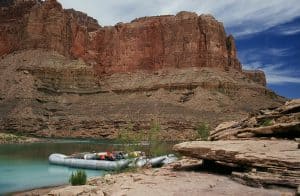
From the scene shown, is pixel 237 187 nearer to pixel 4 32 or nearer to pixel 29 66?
pixel 29 66

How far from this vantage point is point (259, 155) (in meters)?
15.7

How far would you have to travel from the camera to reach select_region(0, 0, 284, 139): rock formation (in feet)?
316

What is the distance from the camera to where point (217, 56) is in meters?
124

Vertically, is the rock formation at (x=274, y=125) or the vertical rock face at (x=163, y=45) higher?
the vertical rock face at (x=163, y=45)

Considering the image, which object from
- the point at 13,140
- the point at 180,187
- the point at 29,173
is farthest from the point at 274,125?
the point at 13,140

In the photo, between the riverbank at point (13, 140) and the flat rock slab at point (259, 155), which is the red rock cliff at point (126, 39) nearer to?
the riverbank at point (13, 140)

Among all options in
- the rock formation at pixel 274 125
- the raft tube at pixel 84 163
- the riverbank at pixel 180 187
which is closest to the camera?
the riverbank at pixel 180 187

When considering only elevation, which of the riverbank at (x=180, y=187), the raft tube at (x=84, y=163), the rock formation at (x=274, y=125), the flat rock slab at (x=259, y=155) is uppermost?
the rock formation at (x=274, y=125)

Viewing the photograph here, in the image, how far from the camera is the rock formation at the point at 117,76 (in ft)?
316

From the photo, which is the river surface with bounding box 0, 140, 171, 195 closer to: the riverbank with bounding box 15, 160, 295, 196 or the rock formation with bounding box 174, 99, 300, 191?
the riverbank with bounding box 15, 160, 295, 196

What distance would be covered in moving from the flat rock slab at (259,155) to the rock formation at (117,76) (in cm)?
6337

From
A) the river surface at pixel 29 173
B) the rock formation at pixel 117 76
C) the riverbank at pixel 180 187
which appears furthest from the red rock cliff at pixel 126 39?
the riverbank at pixel 180 187

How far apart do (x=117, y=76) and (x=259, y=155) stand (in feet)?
376

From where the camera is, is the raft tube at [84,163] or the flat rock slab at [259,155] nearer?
the flat rock slab at [259,155]
